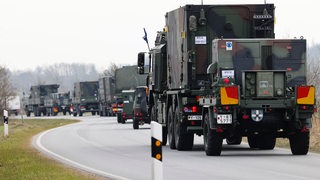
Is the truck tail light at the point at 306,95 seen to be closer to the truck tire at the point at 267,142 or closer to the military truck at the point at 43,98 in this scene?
the truck tire at the point at 267,142

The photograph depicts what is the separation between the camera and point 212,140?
904 inches

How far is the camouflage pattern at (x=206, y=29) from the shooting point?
Answer: 81.2ft

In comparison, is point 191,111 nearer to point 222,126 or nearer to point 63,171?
point 222,126

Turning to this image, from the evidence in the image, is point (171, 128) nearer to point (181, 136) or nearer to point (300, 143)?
point (181, 136)

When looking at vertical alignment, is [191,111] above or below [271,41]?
below

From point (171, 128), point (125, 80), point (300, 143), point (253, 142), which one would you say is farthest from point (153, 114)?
point (125, 80)

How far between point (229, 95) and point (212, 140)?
1343 mm

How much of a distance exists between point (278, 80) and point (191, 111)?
10.8 ft

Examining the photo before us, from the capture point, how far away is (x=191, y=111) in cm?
2527

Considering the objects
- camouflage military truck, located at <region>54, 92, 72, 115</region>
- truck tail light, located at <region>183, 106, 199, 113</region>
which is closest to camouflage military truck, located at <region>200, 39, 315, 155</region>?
truck tail light, located at <region>183, 106, 199, 113</region>

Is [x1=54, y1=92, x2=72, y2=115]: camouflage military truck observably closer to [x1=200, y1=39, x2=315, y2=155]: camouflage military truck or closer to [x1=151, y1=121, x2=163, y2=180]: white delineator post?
[x1=200, y1=39, x2=315, y2=155]: camouflage military truck

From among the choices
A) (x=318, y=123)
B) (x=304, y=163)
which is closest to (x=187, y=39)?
(x=304, y=163)

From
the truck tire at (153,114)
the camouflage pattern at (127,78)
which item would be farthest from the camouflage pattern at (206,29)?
the camouflage pattern at (127,78)

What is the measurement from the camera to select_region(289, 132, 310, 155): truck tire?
22984 mm
